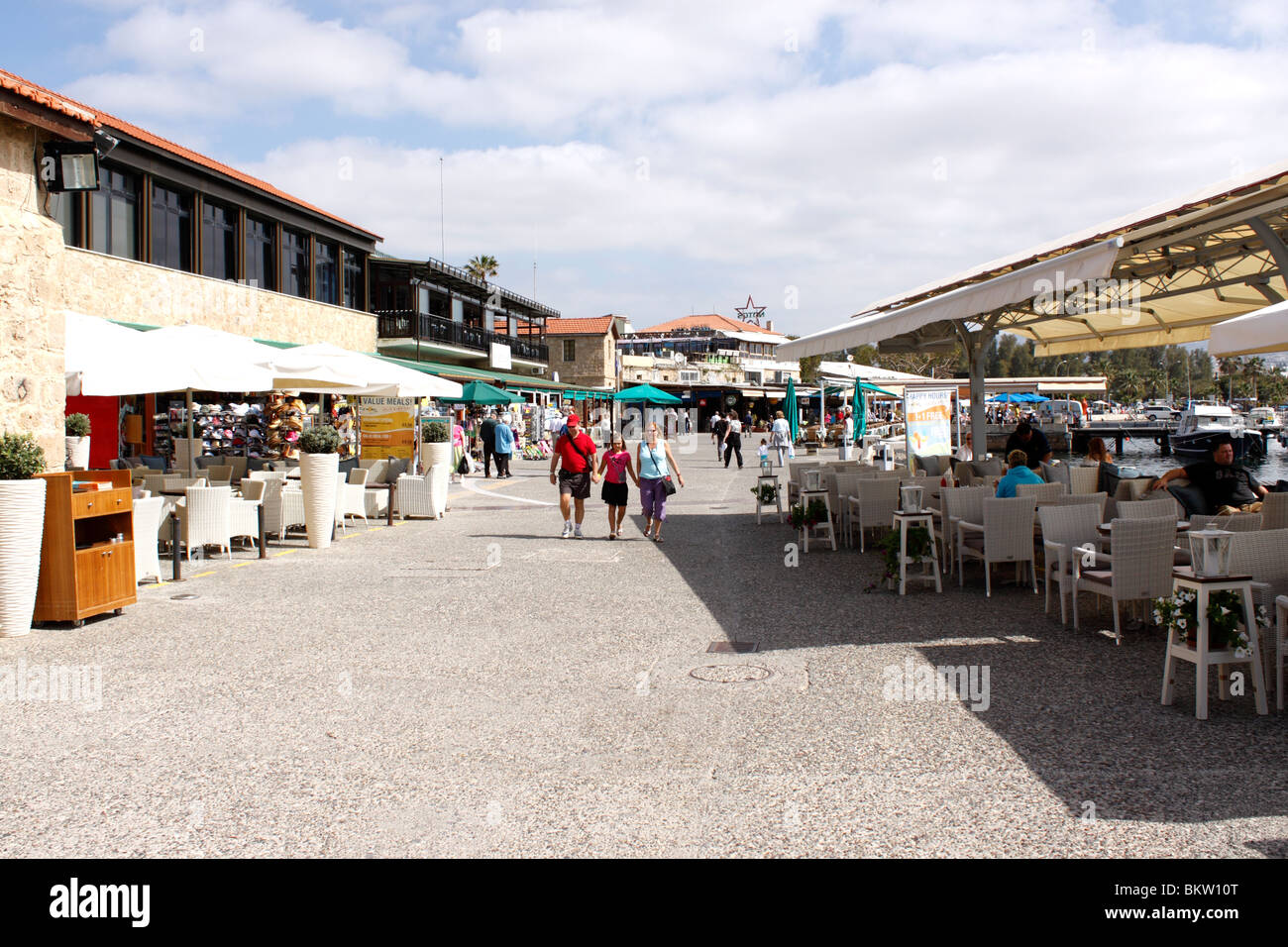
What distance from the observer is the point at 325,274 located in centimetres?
3042

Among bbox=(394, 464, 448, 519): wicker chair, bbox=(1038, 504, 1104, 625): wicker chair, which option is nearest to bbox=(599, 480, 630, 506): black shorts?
bbox=(394, 464, 448, 519): wicker chair

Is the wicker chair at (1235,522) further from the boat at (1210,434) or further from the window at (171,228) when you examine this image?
the boat at (1210,434)

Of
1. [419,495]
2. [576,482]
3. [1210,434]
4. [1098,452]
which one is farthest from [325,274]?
[1210,434]

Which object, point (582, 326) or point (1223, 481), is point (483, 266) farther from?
point (1223, 481)

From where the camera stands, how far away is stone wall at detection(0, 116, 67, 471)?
8523mm

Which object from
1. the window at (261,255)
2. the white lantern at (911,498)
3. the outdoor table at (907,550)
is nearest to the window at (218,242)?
the window at (261,255)

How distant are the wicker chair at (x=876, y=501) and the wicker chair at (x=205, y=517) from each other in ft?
23.6

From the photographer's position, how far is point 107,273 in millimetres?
19000

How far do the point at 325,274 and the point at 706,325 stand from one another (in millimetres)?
88554

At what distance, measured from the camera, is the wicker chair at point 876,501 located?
37.5ft
